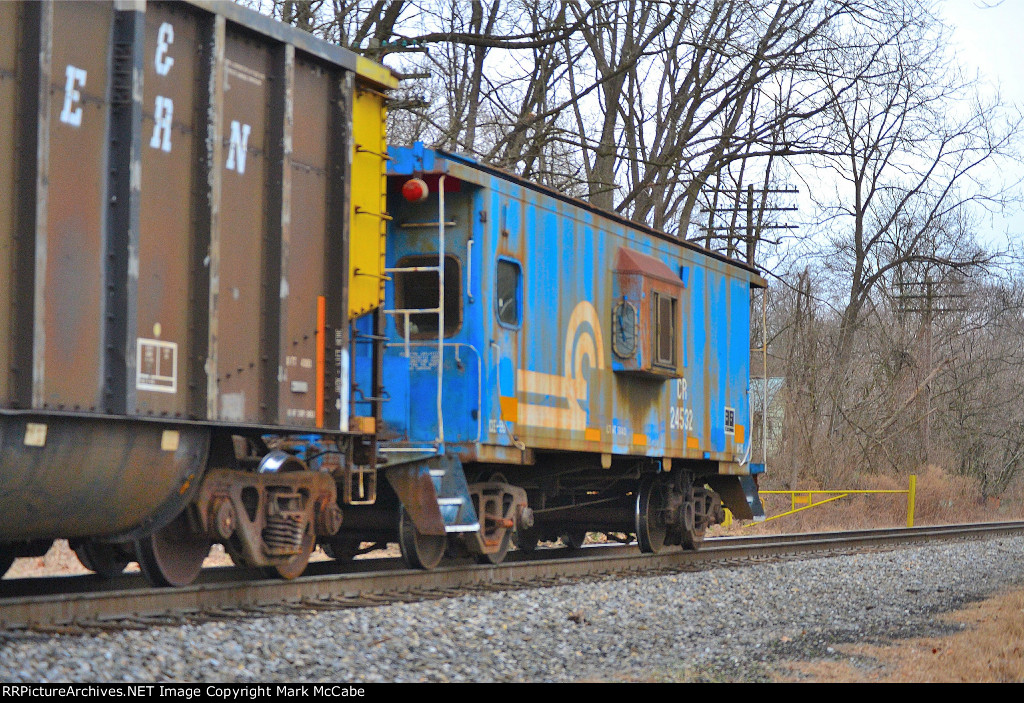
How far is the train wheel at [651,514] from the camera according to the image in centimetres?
1420

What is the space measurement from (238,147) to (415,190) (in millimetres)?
2521

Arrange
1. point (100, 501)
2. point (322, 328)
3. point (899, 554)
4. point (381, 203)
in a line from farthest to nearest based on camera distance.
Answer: point (899, 554)
point (381, 203)
point (322, 328)
point (100, 501)

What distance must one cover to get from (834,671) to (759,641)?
108 centimetres

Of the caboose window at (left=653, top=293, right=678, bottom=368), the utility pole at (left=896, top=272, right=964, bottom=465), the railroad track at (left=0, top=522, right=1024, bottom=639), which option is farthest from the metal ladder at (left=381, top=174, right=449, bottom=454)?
the utility pole at (left=896, top=272, right=964, bottom=465)

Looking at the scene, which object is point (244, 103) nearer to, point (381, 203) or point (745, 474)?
point (381, 203)

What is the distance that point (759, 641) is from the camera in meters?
8.34

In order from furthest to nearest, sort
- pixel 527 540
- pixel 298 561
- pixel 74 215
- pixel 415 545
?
pixel 527 540
pixel 415 545
pixel 298 561
pixel 74 215

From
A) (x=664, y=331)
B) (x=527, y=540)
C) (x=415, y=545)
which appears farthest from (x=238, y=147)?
(x=527, y=540)

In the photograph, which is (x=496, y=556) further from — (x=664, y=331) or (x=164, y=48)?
(x=164, y=48)

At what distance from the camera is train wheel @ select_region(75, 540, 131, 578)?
8.74m

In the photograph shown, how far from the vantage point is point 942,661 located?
307 inches

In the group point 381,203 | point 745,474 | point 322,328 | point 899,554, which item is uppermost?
point 381,203

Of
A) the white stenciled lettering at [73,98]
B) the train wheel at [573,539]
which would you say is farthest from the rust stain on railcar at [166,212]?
the train wheel at [573,539]

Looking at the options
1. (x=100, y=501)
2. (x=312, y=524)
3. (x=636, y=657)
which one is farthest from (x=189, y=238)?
(x=636, y=657)
